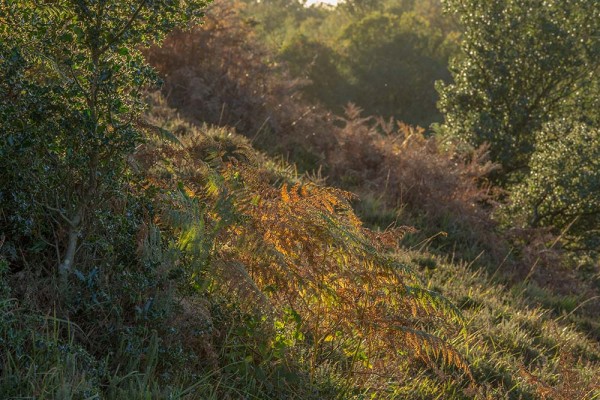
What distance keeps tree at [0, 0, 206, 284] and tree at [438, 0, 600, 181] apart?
40.4 ft

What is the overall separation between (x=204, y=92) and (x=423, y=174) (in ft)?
12.5

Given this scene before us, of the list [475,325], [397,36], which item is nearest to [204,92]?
[475,325]

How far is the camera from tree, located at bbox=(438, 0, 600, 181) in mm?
16156

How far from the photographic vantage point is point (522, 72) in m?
16.6

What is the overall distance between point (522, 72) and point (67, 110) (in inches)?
534

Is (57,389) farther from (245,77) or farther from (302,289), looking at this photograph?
(245,77)

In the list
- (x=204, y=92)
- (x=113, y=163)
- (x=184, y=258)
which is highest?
(x=113, y=163)

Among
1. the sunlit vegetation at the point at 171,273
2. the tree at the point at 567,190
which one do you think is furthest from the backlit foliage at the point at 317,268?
the tree at the point at 567,190

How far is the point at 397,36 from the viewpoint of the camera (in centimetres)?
4000

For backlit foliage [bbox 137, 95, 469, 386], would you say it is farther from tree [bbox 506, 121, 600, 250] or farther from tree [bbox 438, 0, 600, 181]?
tree [bbox 438, 0, 600, 181]

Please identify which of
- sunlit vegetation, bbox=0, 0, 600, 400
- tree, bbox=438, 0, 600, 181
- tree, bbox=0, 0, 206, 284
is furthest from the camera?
tree, bbox=438, 0, 600, 181

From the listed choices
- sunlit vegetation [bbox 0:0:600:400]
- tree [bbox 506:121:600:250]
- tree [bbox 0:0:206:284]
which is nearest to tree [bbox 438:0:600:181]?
tree [bbox 506:121:600:250]

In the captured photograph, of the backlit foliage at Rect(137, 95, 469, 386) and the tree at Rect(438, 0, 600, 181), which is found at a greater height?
the tree at Rect(438, 0, 600, 181)

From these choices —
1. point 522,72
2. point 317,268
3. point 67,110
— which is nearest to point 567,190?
point 522,72
